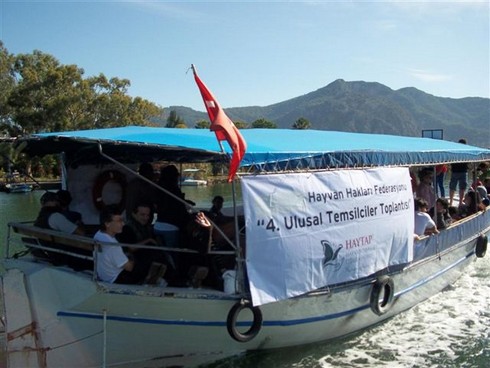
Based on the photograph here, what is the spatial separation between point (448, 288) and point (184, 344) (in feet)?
21.8

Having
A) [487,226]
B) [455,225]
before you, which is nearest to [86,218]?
[455,225]

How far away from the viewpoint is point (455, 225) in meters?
9.89

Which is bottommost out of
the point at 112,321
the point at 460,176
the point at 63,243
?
the point at 112,321

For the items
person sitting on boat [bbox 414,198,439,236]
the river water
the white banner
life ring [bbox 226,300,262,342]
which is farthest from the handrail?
person sitting on boat [bbox 414,198,439,236]

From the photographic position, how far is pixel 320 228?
244 inches

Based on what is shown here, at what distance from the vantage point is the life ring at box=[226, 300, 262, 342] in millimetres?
5867

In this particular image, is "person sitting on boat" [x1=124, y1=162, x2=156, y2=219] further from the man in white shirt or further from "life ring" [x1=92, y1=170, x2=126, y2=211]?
"life ring" [x1=92, y1=170, x2=126, y2=211]

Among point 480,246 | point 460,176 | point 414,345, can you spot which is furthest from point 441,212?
point 460,176

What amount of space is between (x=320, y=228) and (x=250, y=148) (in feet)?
4.21

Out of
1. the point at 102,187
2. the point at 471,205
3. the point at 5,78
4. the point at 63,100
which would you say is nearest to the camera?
the point at 102,187

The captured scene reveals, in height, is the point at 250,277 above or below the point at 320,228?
below

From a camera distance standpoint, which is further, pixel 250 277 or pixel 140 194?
pixel 140 194

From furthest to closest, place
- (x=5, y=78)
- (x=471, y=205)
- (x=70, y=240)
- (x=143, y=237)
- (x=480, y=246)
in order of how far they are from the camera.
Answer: (x=5, y=78) → (x=471, y=205) → (x=480, y=246) → (x=143, y=237) → (x=70, y=240)

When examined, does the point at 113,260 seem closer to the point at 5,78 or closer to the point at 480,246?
the point at 480,246
